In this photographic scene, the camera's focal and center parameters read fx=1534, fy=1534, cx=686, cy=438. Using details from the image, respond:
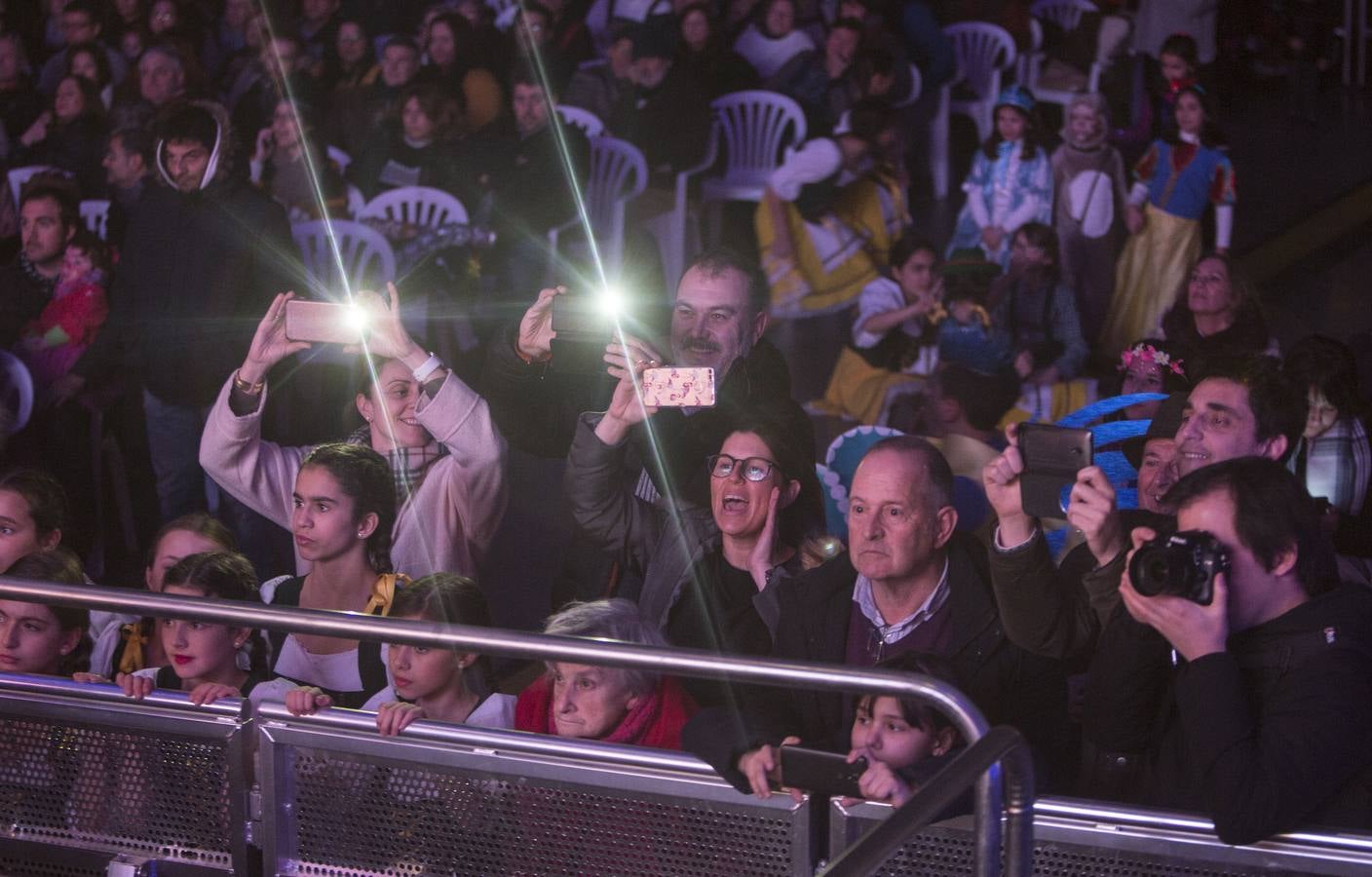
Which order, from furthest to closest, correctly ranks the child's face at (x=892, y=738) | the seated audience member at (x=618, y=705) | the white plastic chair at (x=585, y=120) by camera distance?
1. the white plastic chair at (x=585, y=120)
2. the seated audience member at (x=618, y=705)
3. the child's face at (x=892, y=738)

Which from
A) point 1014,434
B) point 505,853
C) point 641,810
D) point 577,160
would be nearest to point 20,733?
point 505,853

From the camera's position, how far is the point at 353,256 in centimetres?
581

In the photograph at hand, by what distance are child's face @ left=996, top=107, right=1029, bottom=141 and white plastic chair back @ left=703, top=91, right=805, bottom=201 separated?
44.3 inches

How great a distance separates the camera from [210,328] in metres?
4.47

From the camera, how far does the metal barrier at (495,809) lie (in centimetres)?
211

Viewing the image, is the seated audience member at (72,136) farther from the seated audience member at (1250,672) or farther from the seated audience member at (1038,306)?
the seated audience member at (1250,672)

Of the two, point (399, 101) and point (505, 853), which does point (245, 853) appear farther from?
point (399, 101)

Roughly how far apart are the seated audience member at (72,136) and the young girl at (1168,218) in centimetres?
421

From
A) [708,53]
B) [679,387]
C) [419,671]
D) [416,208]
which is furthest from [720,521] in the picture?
[708,53]

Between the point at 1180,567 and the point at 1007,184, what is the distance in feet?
14.9

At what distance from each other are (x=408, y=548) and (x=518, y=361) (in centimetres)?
49

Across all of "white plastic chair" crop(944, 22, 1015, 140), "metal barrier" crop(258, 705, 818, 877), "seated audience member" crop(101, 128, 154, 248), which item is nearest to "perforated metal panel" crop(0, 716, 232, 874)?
"metal barrier" crop(258, 705, 818, 877)

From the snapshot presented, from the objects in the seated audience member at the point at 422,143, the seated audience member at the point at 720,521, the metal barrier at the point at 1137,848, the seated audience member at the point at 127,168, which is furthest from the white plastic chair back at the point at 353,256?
the metal barrier at the point at 1137,848

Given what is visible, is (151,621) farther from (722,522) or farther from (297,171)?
(297,171)
